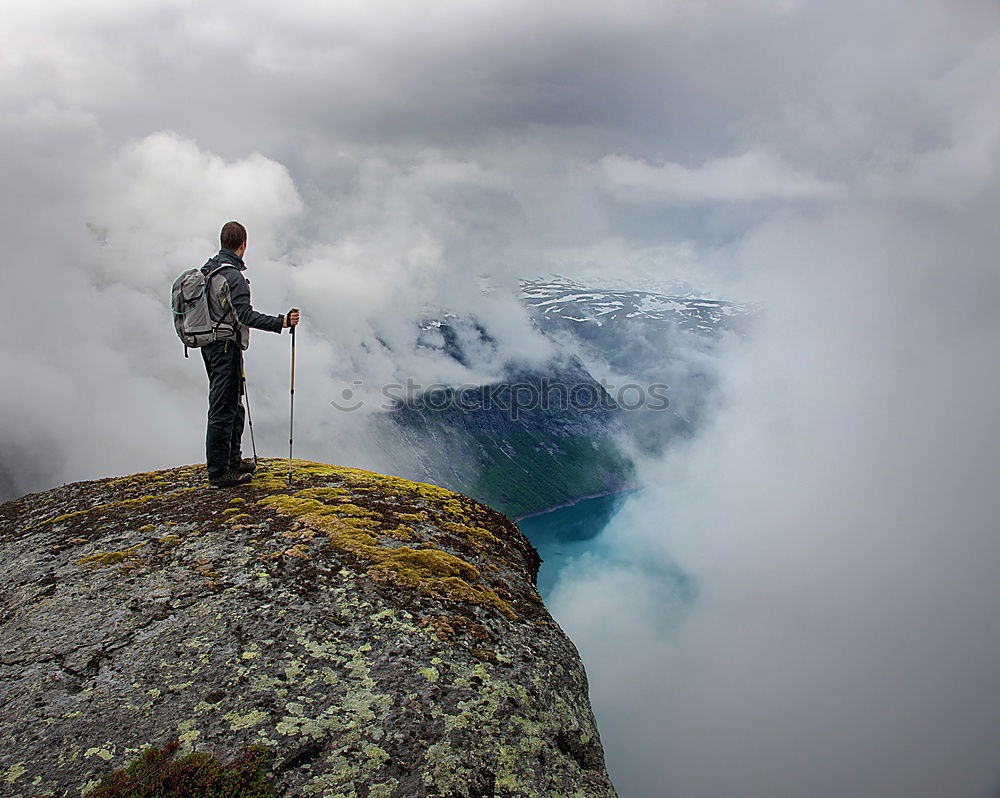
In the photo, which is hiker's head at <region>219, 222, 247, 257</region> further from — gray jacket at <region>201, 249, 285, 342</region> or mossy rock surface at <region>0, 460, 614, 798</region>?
mossy rock surface at <region>0, 460, 614, 798</region>

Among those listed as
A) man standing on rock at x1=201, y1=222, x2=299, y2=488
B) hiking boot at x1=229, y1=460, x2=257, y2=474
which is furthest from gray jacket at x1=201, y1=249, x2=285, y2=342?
hiking boot at x1=229, y1=460, x2=257, y2=474

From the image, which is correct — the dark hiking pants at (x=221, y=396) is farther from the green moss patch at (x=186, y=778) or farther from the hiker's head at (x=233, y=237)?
the green moss patch at (x=186, y=778)

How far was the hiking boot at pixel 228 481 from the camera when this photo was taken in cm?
1278

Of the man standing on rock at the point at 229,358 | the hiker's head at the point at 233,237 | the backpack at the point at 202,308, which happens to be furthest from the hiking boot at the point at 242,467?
the hiker's head at the point at 233,237

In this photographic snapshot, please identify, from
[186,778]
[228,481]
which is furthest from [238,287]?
[186,778]

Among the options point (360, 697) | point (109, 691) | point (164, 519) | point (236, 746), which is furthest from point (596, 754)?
point (164, 519)

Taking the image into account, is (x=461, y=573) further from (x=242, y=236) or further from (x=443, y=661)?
(x=242, y=236)

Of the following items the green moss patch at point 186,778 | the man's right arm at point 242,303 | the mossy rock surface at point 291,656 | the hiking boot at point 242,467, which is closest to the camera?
the green moss patch at point 186,778

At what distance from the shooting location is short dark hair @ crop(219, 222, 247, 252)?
12367 millimetres

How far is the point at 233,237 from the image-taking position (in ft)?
40.7

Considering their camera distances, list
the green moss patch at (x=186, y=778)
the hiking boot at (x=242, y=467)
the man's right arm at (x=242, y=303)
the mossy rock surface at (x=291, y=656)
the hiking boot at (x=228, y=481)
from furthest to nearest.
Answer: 1. the hiking boot at (x=242, y=467)
2. the hiking boot at (x=228, y=481)
3. the man's right arm at (x=242, y=303)
4. the mossy rock surface at (x=291, y=656)
5. the green moss patch at (x=186, y=778)

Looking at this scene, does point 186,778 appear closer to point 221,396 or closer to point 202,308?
point 221,396

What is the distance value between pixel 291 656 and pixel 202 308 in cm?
836

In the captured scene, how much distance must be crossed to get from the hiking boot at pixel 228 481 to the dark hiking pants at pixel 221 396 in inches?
5.1
